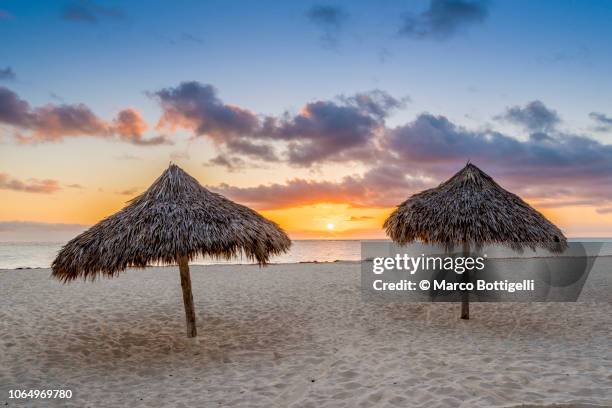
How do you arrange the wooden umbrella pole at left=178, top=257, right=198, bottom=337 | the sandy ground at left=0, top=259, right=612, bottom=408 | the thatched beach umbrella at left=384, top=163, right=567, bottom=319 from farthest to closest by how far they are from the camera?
the thatched beach umbrella at left=384, top=163, right=567, bottom=319
the wooden umbrella pole at left=178, top=257, right=198, bottom=337
the sandy ground at left=0, top=259, right=612, bottom=408

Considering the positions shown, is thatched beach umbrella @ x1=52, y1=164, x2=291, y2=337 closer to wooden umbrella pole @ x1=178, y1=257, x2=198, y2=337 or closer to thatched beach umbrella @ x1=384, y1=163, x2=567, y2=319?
wooden umbrella pole @ x1=178, y1=257, x2=198, y2=337

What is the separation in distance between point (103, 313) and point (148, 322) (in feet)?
4.73

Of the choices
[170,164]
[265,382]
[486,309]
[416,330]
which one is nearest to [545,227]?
Answer: [486,309]

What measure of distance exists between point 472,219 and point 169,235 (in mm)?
5630

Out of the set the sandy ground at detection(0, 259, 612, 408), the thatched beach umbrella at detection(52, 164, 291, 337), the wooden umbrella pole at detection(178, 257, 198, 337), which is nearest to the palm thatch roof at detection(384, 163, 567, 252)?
the sandy ground at detection(0, 259, 612, 408)

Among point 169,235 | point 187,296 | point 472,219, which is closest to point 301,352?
point 187,296

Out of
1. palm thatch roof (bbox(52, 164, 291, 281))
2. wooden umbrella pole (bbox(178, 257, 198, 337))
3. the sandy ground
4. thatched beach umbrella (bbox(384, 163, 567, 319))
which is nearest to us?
the sandy ground

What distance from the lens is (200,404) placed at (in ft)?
16.4

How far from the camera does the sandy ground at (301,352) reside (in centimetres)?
506

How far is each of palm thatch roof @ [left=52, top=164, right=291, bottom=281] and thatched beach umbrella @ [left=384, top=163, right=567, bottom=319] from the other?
3286 millimetres

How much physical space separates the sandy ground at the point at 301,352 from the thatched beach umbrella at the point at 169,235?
51.0 inches

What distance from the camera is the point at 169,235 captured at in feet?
21.4

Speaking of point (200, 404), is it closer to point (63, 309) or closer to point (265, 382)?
point (265, 382)

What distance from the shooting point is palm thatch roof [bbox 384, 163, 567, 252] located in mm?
8539
